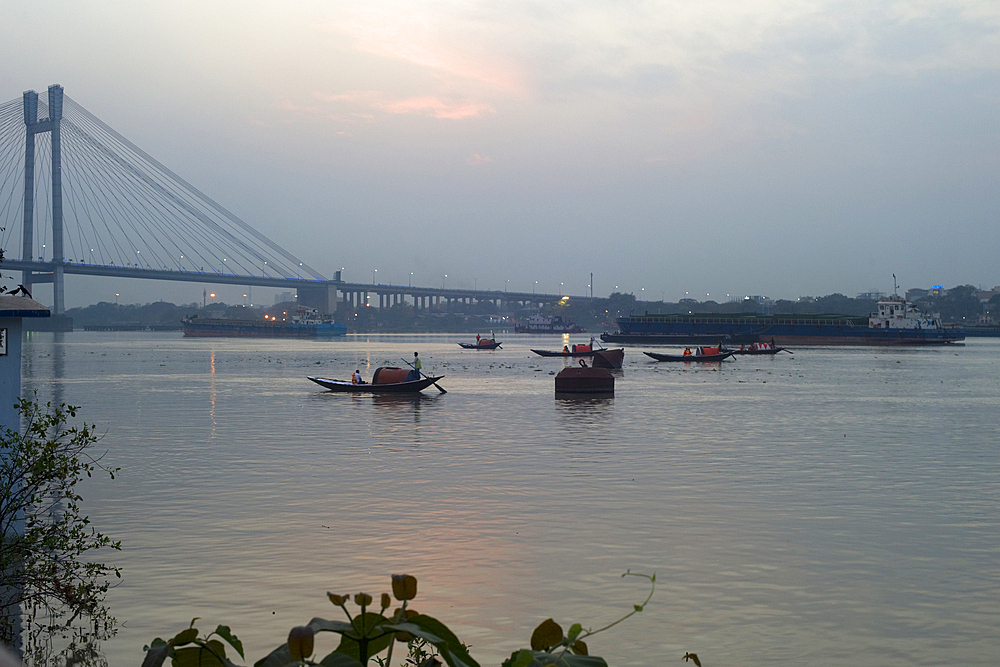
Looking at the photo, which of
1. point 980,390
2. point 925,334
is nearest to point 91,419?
point 980,390

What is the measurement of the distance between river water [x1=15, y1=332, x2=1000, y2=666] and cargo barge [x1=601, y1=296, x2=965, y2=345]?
84585 mm

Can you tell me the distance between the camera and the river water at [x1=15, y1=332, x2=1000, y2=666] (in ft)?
31.7

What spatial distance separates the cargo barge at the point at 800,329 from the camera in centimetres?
11188

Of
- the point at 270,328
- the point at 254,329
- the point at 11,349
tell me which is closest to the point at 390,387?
the point at 11,349

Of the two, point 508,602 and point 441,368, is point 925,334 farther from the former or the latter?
point 508,602

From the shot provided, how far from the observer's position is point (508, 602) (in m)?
10.3

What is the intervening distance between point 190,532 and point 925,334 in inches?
4462

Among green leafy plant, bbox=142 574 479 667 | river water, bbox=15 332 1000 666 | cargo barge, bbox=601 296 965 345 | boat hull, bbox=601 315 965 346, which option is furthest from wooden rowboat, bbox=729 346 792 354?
green leafy plant, bbox=142 574 479 667

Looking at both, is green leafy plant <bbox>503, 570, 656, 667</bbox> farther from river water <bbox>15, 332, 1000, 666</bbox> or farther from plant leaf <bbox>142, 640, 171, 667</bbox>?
river water <bbox>15, 332, 1000, 666</bbox>

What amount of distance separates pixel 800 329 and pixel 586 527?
112m

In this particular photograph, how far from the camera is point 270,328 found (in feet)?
596

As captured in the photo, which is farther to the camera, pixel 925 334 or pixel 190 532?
pixel 925 334

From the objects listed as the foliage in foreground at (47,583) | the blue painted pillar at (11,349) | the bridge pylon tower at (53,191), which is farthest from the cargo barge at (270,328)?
the foliage in foreground at (47,583)

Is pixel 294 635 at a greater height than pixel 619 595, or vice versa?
pixel 294 635
